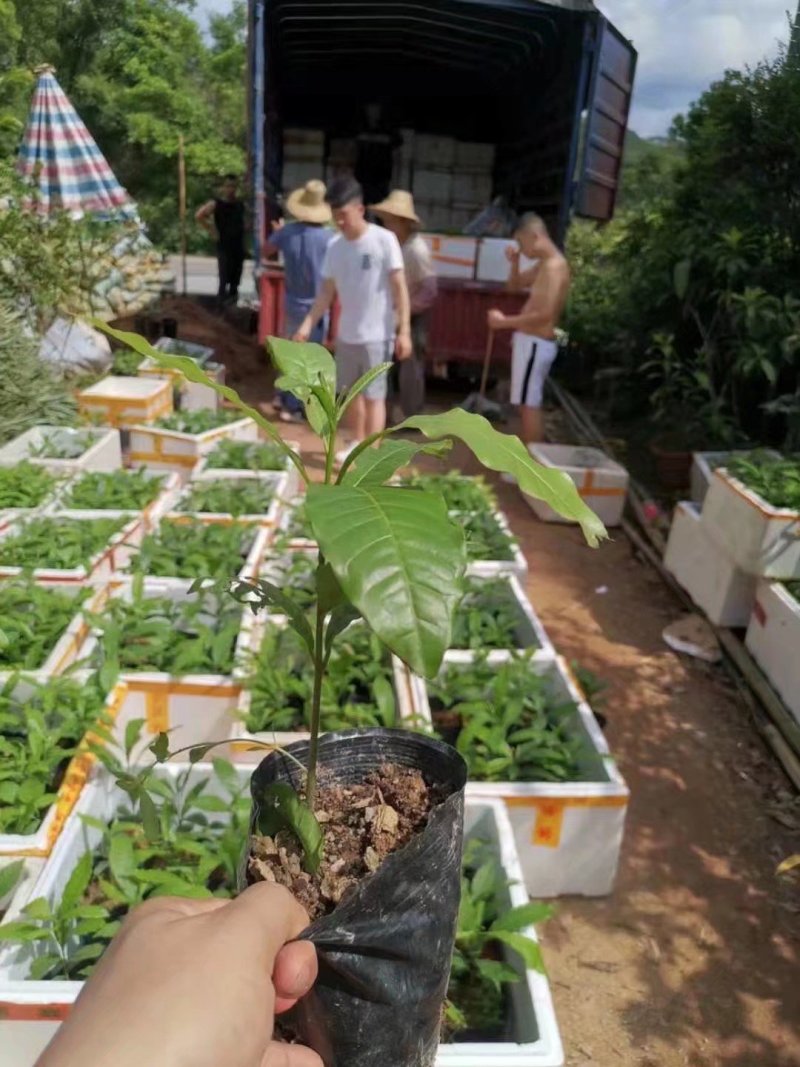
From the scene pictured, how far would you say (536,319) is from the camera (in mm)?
5941

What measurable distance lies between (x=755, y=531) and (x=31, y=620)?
3.06 meters

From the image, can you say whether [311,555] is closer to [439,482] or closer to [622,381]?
[439,482]

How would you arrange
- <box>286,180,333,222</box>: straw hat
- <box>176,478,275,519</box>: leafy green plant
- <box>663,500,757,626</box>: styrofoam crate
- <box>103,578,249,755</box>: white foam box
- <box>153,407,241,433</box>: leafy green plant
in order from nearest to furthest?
<box>103,578,249,755</box>: white foam box
<box>176,478,275,519</box>: leafy green plant
<box>663,500,757,626</box>: styrofoam crate
<box>153,407,241,433</box>: leafy green plant
<box>286,180,333,222</box>: straw hat

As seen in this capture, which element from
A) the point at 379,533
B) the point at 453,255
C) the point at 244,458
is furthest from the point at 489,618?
the point at 453,255


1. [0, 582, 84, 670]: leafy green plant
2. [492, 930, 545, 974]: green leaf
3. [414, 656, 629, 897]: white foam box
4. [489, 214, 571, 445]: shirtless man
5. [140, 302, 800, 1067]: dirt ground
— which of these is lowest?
[140, 302, 800, 1067]: dirt ground

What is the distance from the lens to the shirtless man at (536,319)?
5879 mm

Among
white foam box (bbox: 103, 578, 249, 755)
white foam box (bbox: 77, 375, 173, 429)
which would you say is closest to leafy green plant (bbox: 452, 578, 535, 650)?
white foam box (bbox: 103, 578, 249, 755)

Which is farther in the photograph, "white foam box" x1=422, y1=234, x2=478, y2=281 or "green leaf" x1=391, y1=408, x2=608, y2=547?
"white foam box" x1=422, y1=234, x2=478, y2=281

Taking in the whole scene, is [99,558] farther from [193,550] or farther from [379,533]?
[379,533]

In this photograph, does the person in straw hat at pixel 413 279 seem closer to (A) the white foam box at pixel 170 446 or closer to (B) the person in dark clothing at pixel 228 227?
(A) the white foam box at pixel 170 446

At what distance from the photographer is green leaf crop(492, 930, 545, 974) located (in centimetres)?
170

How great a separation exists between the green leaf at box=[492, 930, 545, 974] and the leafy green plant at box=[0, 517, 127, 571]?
221 cm

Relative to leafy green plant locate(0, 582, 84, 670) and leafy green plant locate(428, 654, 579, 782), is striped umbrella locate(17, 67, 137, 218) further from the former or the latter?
leafy green plant locate(428, 654, 579, 782)

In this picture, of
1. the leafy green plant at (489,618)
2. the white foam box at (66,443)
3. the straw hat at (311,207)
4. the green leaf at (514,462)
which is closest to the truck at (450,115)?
the straw hat at (311,207)
